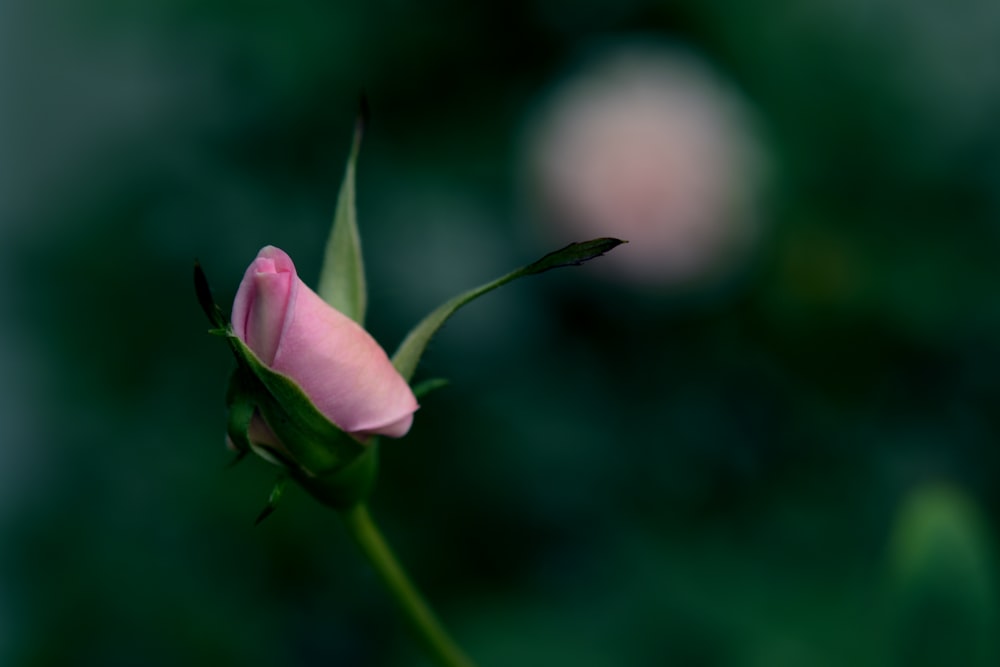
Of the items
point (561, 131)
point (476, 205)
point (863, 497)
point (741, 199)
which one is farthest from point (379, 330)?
point (863, 497)

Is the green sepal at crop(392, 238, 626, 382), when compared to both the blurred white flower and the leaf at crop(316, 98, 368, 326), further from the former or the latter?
the blurred white flower

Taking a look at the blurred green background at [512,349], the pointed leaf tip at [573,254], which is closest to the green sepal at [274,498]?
the pointed leaf tip at [573,254]

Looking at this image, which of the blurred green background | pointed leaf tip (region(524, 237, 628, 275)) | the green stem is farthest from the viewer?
the blurred green background

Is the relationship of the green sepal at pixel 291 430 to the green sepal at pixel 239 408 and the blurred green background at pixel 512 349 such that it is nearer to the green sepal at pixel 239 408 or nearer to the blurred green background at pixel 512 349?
the green sepal at pixel 239 408

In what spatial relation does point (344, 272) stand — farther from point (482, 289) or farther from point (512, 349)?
point (512, 349)

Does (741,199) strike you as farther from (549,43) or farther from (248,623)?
(248,623)

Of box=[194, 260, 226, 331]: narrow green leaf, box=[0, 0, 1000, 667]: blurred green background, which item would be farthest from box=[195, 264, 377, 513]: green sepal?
box=[0, 0, 1000, 667]: blurred green background
